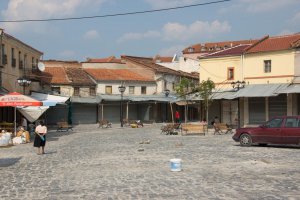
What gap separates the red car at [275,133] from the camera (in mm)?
20448

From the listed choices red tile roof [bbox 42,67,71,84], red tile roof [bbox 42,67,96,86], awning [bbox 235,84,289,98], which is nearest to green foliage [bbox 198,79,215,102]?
awning [bbox 235,84,289,98]

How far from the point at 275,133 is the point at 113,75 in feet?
122

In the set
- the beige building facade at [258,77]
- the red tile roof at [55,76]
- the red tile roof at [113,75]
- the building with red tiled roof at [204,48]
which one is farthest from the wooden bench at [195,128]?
the building with red tiled roof at [204,48]

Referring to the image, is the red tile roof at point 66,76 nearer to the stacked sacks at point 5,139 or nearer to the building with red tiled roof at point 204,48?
the stacked sacks at point 5,139

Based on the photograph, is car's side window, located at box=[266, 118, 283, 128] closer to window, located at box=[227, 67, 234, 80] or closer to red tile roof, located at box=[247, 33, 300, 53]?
red tile roof, located at box=[247, 33, 300, 53]

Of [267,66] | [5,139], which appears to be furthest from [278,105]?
[5,139]

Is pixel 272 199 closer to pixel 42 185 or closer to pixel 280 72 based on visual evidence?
pixel 42 185

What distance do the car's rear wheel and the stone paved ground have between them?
8.66 ft

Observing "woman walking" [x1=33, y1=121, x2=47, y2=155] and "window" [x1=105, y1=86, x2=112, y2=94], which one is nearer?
"woman walking" [x1=33, y1=121, x2=47, y2=155]

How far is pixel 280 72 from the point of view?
35156 mm

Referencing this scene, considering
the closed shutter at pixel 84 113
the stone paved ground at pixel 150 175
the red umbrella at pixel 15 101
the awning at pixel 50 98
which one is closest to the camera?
the stone paved ground at pixel 150 175

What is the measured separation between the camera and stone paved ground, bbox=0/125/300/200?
1012 centimetres

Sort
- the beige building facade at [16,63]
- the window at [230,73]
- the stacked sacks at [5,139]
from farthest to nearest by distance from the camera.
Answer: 1. the window at [230,73]
2. the beige building facade at [16,63]
3. the stacked sacks at [5,139]

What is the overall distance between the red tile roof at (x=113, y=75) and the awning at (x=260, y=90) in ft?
70.7
